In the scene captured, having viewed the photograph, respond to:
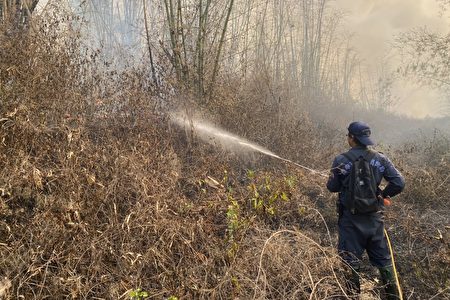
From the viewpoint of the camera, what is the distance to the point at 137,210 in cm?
385

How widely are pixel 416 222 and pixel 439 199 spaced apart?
4.35ft

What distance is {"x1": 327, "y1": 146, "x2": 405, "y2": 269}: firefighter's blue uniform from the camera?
11.0 ft

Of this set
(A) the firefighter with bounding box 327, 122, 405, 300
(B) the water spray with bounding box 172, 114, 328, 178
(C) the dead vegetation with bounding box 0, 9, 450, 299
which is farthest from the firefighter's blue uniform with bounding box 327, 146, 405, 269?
(B) the water spray with bounding box 172, 114, 328, 178

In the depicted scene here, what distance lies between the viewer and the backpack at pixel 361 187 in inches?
131

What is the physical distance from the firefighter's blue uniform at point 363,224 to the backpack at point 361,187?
5 cm

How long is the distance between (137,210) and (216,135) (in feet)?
11.5

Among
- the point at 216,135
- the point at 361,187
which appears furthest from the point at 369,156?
the point at 216,135

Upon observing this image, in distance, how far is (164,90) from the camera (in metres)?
6.68

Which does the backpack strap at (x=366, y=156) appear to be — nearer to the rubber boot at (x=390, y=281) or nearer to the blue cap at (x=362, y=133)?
the blue cap at (x=362, y=133)

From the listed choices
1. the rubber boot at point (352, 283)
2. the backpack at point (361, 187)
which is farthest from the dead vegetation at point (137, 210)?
the backpack at point (361, 187)

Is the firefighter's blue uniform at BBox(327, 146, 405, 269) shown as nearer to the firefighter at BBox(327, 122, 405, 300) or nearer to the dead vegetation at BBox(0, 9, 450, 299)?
the firefighter at BBox(327, 122, 405, 300)

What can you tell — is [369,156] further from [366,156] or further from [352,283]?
[352,283]

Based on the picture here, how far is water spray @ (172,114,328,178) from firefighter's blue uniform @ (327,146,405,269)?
3.02 m

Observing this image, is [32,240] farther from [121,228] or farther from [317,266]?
[317,266]
